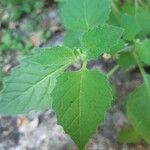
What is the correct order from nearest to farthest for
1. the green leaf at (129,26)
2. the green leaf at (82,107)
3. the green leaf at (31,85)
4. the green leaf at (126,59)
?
the green leaf at (82,107) < the green leaf at (31,85) < the green leaf at (129,26) < the green leaf at (126,59)

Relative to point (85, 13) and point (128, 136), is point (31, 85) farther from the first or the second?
point (128, 136)

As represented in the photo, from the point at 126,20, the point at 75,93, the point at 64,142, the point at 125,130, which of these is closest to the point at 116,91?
the point at 125,130

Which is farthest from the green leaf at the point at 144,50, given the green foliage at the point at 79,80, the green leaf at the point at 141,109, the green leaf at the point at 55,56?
the green leaf at the point at 55,56

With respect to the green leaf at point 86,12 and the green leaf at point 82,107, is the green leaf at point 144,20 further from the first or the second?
the green leaf at point 82,107

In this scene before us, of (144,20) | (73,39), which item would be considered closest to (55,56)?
(73,39)

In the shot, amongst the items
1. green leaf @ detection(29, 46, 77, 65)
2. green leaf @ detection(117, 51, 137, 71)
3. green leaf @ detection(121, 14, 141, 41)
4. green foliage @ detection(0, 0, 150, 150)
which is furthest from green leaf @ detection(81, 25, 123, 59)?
green leaf @ detection(117, 51, 137, 71)

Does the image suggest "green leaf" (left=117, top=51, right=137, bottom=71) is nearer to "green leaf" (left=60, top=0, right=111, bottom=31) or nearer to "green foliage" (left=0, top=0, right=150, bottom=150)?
"green foliage" (left=0, top=0, right=150, bottom=150)
